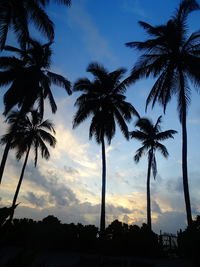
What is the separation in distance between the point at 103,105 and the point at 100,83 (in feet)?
7.83

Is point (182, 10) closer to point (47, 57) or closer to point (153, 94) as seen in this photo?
point (153, 94)

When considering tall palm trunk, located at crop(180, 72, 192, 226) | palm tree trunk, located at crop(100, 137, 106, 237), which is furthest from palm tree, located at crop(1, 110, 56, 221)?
tall palm trunk, located at crop(180, 72, 192, 226)

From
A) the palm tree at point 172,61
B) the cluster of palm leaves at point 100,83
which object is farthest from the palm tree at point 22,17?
the palm tree at point 172,61

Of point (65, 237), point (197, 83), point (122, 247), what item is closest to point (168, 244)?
point (122, 247)

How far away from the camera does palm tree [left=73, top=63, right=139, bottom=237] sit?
19.9 meters

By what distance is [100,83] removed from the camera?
68.4 feet

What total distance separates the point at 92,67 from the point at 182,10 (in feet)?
31.3

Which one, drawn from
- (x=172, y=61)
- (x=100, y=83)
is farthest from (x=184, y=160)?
(x=100, y=83)

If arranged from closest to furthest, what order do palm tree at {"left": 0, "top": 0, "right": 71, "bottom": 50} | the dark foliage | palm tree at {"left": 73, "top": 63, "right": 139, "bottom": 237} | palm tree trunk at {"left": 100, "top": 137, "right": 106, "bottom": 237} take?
1. palm tree at {"left": 0, "top": 0, "right": 71, "bottom": 50}
2. the dark foliage
3. palm tree trunk at {"left": 100, "top": 137, "right": 106, "bottom": 237}
4. palm tree at {"left": 73, "top": 63, "right": 139, "bottom": 237}

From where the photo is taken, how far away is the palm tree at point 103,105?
19891 millimetres

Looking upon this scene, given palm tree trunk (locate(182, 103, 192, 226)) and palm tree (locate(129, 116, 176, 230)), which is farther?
palm tree (locate(129, 116, 176, 230))

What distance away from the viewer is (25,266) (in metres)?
1.98

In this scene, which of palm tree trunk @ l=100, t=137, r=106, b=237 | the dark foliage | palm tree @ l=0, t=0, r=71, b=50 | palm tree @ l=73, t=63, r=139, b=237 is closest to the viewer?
palm tree @ l=0, t=0, r=71, b=50

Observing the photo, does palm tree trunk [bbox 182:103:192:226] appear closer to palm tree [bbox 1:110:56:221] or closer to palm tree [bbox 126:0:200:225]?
palm tree [bbox 126:0:200:225]
